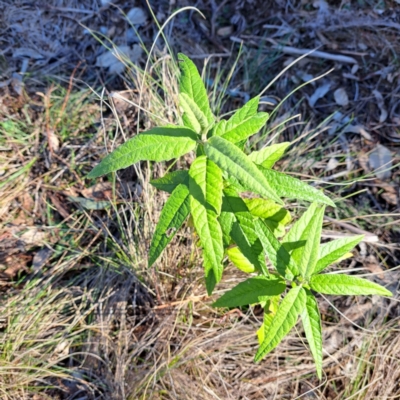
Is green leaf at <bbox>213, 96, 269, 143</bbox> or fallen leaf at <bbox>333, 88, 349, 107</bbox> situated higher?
green leaf at <bbox>213, 96, 269, 143</bbox>

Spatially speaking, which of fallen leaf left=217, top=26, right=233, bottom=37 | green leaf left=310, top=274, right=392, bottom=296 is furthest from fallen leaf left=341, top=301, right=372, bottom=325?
fallen leaf left=217, top=26, right=233, bottom=37

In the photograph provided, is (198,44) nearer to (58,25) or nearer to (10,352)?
(58,25)

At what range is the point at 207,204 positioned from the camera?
4.12ft

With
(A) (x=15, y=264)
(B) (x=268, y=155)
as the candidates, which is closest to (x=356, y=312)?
(B) (x=268, y=155)

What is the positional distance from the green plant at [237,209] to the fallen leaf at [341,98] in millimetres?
1402

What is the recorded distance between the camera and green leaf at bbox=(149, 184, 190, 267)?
4.29 ft

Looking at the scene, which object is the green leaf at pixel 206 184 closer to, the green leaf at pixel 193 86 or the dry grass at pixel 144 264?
the green leaf at pixel 193 86

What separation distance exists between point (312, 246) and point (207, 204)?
1.27 ft

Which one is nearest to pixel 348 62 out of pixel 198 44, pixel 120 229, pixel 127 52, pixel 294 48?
pixel 294 48

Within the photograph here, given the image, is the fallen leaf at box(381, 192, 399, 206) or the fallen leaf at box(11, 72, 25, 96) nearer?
the fallen leaf at box(381, 192, 399, 206)

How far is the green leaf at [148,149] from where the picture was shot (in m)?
1.22

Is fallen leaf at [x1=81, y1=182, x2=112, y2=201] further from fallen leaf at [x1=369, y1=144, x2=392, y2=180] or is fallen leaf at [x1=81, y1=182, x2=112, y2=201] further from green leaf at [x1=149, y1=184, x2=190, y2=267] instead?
fallen leaf at [x1=369, y1=144, x2=392, y2=180]

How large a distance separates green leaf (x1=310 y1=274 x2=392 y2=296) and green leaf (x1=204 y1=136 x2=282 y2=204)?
1.54 feet

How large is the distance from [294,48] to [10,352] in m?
2.52
